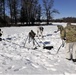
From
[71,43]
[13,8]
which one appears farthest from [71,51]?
[13,8]

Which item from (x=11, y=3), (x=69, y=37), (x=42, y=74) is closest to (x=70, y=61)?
(x=69, y=37)

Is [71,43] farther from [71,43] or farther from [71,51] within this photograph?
[71,51]

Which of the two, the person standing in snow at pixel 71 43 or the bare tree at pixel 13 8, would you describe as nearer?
the person standing in snow at pixel 71 43

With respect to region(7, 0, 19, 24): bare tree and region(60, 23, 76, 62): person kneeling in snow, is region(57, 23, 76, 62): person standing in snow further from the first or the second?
region(7, 0, 19, 24): bare tree

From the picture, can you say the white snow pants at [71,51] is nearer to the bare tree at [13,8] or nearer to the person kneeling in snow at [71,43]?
the person kneeling in snow at [71,43]

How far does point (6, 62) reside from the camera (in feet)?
23.5

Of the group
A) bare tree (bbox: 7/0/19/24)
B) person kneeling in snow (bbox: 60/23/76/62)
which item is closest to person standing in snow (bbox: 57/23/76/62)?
person kneeling in snow (bbox: 60/23/76/62)

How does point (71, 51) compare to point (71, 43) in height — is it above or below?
below

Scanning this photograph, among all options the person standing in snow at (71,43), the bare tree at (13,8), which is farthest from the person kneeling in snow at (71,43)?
the bare tree at (13,8)

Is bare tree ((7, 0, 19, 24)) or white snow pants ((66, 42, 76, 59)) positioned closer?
white snow pants ((66, 42, 76, 59))

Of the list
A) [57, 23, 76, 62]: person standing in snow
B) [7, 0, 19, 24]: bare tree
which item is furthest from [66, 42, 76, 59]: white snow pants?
[7, 0, 19, 24]: bare tree

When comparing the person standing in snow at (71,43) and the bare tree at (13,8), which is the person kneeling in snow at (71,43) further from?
the bare tree at (13,8)

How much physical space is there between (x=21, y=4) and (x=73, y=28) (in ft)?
187

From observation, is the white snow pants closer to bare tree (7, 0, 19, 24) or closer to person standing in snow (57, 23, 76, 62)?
person standing in snow (57, 23, 76, 62)
